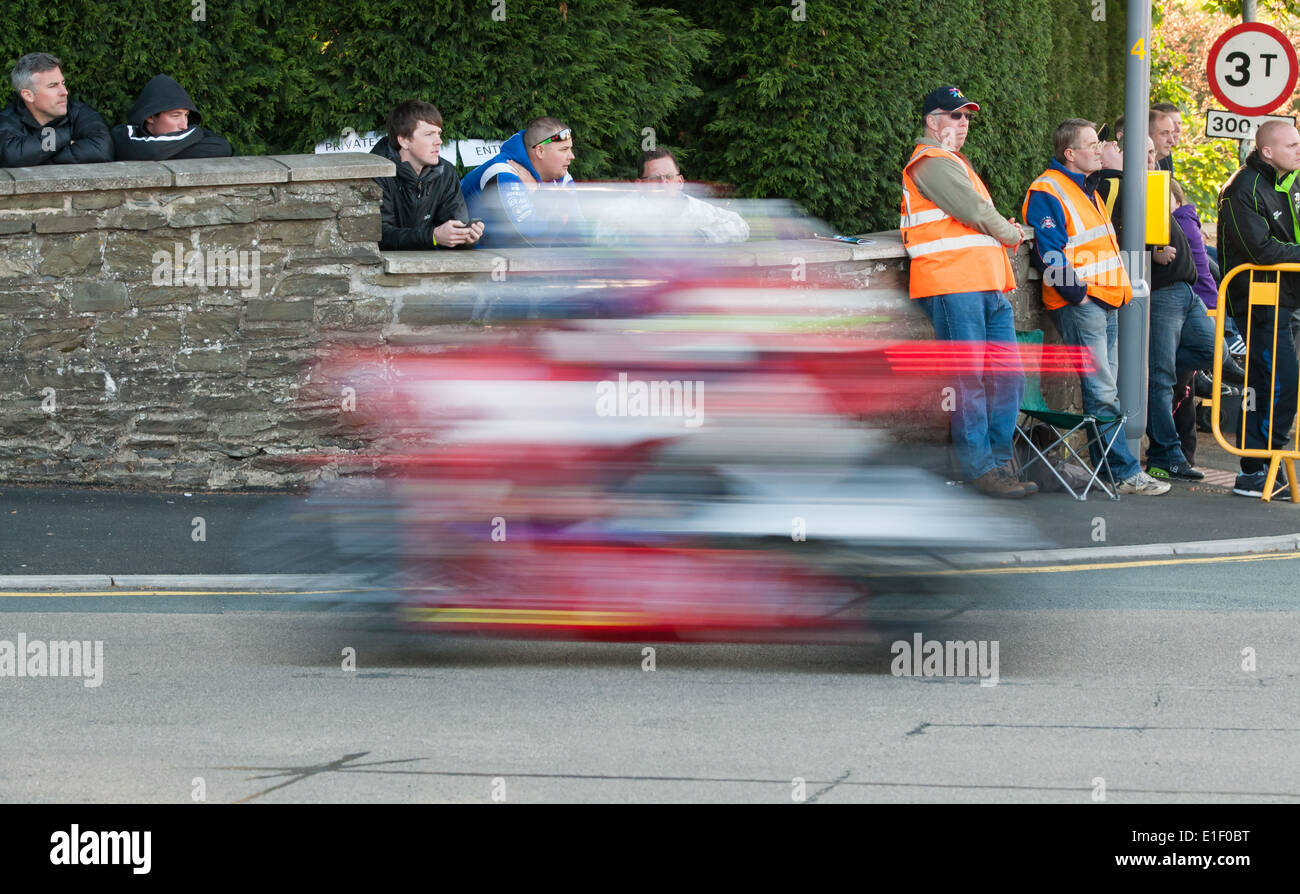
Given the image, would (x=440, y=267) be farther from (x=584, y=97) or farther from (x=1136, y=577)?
(x=1136, y=577)

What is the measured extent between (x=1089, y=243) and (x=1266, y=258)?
1.12m

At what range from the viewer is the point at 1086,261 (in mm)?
12367

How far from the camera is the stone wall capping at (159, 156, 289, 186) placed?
11.0m

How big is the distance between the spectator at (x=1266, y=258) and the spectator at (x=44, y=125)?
7157 mm

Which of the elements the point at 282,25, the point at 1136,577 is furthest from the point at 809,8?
the point at 1136,577

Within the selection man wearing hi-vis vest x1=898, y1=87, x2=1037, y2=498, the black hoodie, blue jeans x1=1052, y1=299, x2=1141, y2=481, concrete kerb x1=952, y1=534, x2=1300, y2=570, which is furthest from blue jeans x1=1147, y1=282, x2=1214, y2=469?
the black hoodie

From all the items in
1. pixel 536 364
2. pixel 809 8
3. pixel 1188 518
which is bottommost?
pixel 1188 518

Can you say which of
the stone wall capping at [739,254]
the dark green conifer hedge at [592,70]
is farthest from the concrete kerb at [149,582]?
the dark green conifer hedge at [592,70]

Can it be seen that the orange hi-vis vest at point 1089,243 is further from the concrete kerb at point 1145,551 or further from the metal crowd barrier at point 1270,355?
the concrete kerb at point 1145,551

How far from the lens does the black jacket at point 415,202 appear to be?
11625mm

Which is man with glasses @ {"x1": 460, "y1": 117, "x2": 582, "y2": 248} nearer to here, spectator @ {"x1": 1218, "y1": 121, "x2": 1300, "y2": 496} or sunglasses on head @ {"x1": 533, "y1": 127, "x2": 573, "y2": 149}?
sunglasses on head @ {"x1": 533, "y1": 127, "x2": 573, "y2": 149}

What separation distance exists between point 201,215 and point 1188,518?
20.1ft
